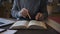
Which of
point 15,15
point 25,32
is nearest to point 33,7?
point 15,15

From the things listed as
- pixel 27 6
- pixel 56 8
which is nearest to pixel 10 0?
pixel 56 8

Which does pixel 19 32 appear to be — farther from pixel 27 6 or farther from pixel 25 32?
pixel 27 6

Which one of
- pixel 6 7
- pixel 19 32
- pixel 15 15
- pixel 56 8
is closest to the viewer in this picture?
pixel 19 32

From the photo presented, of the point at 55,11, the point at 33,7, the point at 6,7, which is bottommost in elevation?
the point at 55,11

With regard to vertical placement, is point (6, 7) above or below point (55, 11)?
above

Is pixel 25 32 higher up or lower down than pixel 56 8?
higher up

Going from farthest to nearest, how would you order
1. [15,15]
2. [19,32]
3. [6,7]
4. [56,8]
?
[56,8] < [6,7] < [15,15] < [19,32]

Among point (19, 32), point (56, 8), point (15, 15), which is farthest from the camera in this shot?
point (56, 8)

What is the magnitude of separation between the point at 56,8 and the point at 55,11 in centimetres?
10

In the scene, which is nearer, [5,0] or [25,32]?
[25,32]

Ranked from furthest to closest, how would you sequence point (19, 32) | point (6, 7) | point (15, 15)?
point (6, 7), point (15, 15), point (19, 32)

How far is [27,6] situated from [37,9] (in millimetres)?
119

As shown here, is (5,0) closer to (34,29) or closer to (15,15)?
(15,15)

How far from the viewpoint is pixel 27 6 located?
1552 mm
